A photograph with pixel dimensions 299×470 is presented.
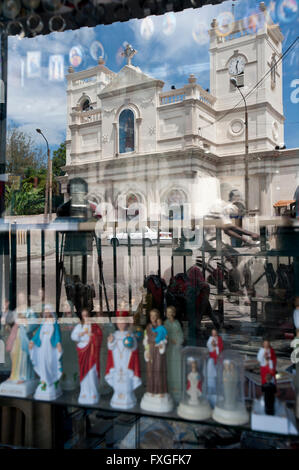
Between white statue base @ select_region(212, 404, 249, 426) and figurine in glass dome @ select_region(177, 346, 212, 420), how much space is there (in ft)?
0.11

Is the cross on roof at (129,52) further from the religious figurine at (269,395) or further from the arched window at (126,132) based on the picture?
the religious figurine at (269,395)

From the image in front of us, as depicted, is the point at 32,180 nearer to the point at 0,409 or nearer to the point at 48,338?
the point at 48,338

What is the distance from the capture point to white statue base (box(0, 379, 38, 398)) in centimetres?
124

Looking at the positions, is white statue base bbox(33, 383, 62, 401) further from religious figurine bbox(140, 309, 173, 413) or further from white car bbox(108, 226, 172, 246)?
white car bbox(108, 226, 172, 246)

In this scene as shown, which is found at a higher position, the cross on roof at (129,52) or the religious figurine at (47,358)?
the cross on roof at (129,52)

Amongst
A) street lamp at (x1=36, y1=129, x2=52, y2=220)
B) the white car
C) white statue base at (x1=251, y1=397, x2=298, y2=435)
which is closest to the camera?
white statue base at (x1=251, y1=397, x2=298, y2=435)

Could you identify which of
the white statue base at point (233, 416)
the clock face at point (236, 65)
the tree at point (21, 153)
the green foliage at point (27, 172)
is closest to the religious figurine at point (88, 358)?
the white statue base at point (233, 416)

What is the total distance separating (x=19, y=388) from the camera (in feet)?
4.10

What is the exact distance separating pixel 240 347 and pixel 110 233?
93 centimetres

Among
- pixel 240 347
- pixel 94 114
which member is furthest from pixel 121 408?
pixel 94 114

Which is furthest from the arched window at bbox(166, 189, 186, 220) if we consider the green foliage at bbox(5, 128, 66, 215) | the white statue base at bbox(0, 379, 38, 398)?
the white statue base at bbox(0, 379, 38, 398)

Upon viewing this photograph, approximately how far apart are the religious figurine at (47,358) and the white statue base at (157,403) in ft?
1.11

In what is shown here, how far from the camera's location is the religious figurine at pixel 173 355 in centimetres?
116

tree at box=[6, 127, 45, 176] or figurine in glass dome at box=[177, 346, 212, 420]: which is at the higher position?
tree at box=[6, 127, 45, 176]
